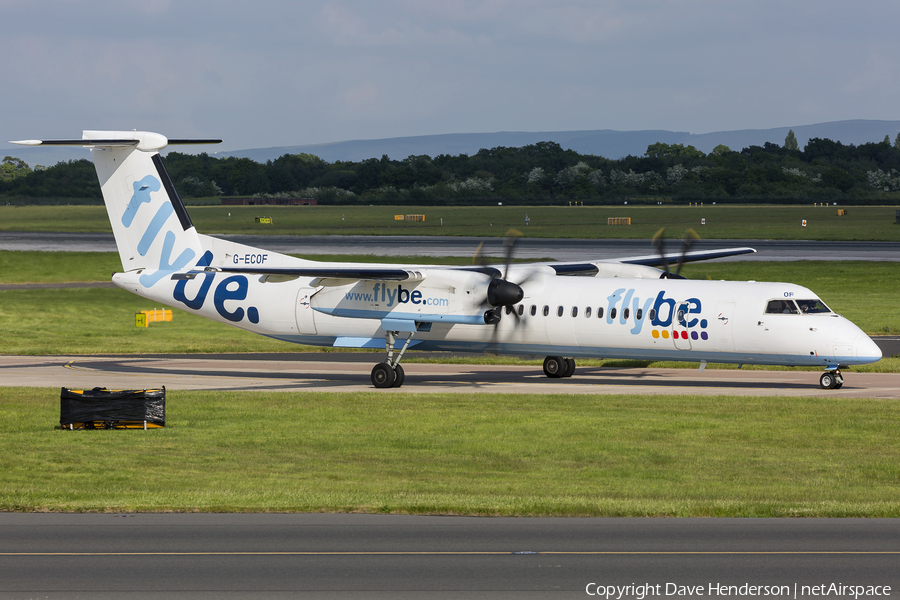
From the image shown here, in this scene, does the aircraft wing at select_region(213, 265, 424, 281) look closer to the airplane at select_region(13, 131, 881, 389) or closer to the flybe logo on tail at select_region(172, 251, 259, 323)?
the airplane at select_region(13, 131, 881, 389)

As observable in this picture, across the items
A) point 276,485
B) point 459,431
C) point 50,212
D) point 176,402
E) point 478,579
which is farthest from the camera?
point 50,212

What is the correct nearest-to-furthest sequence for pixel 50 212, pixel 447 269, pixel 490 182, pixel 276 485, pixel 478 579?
pixel 478 579 < pixel 276 485 < pixel 447 269 < pixel 50 212 < pixel 490 182

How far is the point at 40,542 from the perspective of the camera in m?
12.5

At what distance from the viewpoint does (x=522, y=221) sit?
395 feet

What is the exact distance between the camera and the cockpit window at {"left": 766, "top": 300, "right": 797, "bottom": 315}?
26844 mm

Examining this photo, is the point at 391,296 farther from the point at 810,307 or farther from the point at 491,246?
the point at 491,246

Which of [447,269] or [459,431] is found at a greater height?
[447,269]

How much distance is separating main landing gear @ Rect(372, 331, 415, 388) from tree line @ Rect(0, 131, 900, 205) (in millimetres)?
128477

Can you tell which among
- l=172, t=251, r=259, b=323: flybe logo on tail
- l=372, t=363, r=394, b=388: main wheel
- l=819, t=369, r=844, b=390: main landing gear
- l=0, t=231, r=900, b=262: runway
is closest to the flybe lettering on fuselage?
l=819, t=369, r=844, b=390: main landing gear

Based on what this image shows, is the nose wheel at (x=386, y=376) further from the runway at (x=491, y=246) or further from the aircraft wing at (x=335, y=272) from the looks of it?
the runway at (x=491, y=246)

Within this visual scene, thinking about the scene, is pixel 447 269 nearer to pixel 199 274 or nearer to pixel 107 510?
pixel 199 274

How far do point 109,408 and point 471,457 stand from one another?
8106 mm

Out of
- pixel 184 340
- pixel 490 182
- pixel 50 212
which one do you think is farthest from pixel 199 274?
pixel 490 182

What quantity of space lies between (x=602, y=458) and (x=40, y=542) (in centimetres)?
1045
